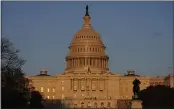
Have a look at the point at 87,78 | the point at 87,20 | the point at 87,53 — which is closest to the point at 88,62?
the point at 87,53

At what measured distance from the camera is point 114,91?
415ft

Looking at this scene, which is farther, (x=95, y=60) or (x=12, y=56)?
(x=95, y=60)

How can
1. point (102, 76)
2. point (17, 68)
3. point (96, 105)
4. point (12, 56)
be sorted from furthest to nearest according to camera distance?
point (102, 76)
point (96, 105)
point (17, 68)
point (12, 56)

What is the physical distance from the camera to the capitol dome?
12888 centimetres

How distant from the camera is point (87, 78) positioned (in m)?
125

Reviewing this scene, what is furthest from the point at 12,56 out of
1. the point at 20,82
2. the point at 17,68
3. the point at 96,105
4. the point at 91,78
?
the point at 91,78

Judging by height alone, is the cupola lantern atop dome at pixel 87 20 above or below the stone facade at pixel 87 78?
above

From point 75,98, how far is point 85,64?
13945mm

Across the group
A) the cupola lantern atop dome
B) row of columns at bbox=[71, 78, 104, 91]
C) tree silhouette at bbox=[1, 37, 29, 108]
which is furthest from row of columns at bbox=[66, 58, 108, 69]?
tree silhouette at bbox=[1, 37, 29, 108]

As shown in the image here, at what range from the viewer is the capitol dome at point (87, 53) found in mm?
128875

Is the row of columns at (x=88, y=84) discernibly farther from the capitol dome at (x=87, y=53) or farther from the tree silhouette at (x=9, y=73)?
the tree silhouette at (x=9, y=73)

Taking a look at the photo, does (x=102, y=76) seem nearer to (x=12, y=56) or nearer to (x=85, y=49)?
(x=85, y=49)

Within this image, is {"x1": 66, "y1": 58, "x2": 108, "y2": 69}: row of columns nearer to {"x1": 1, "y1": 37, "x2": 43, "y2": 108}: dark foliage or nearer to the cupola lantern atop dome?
the cupola lantern atop dome

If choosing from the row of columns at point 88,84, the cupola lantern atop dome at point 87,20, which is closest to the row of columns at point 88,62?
the row of columns at point 88,84
